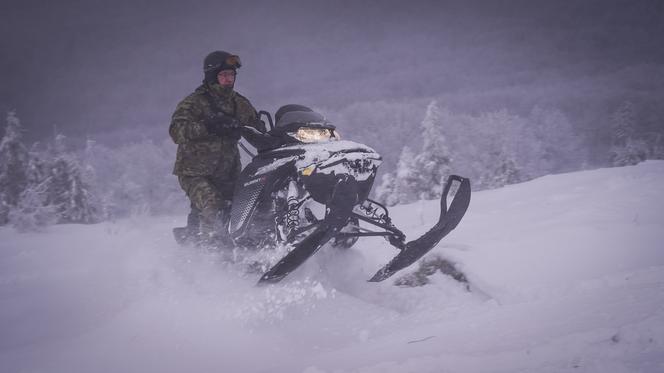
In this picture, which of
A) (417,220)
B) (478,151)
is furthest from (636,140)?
(417,220)

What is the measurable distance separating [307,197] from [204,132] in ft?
5.12

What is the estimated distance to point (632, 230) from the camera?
12.5ft

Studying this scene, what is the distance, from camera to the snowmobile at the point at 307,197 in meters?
3.17

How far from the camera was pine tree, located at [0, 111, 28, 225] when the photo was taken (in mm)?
21781

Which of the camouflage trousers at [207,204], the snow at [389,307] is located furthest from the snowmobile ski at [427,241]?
the camouflage trousers at [207,204]

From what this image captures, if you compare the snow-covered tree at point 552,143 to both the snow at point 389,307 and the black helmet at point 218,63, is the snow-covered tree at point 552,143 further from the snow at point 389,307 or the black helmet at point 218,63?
the black helmet at point 218,63

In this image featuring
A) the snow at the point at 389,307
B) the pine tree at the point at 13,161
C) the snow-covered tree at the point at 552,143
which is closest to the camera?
the snow at the point at 389,307

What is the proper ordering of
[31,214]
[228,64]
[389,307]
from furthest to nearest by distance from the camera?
[31,214] < [228,64] < [389,307]

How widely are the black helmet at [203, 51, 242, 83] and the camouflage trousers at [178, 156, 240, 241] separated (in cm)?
123

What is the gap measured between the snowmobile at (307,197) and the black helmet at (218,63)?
92 centimetres

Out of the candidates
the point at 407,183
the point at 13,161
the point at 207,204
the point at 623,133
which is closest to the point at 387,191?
the point at 407,183

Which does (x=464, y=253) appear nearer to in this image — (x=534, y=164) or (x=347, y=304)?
(x=347, y=304)

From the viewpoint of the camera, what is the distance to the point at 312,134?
3691 mm

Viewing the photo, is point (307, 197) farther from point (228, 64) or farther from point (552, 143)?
point (552, 143)
